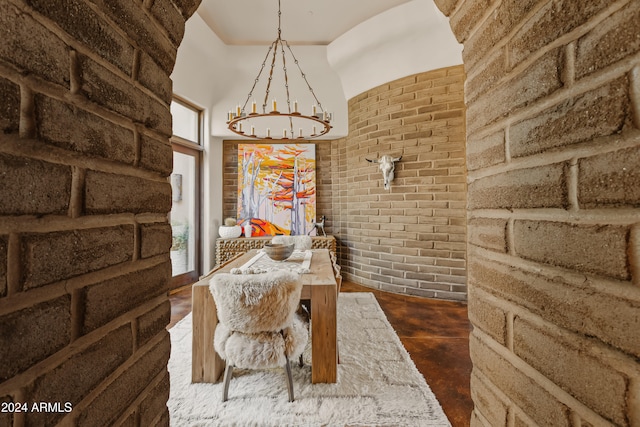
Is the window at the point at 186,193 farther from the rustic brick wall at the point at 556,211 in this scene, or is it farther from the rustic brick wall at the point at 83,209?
the rustic brick wall at the point at 556,211

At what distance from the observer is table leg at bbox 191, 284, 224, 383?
5.94 ft

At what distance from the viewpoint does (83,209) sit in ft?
1.43

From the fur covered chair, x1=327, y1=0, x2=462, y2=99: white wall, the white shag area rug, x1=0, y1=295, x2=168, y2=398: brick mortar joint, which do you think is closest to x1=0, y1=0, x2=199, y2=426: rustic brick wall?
x1=0, y1=295, x2=168, y2=398: brick mortar joint

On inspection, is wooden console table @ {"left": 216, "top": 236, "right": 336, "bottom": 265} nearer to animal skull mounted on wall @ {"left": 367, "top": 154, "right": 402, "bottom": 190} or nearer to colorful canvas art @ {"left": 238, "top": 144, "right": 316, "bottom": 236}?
colorful canvas art @ {"left": 238, "top": 144, "right": 316, "bottom": 236}

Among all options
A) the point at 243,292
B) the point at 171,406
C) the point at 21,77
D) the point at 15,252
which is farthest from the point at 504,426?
the point at 171,406

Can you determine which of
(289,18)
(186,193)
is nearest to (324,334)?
(186,193)

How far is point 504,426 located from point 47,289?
819 millimetres

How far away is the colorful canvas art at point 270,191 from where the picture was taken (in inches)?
185

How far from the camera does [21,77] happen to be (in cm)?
34

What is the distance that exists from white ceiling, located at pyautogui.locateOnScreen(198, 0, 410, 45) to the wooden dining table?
3300mm

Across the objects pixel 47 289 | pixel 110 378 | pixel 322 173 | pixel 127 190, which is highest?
pixel 322 173

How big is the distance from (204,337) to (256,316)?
0.59m

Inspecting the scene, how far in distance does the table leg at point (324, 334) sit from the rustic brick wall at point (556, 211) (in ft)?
3.86

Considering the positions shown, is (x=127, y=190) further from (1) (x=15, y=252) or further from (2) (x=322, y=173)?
(2) (x=322, y=173)
